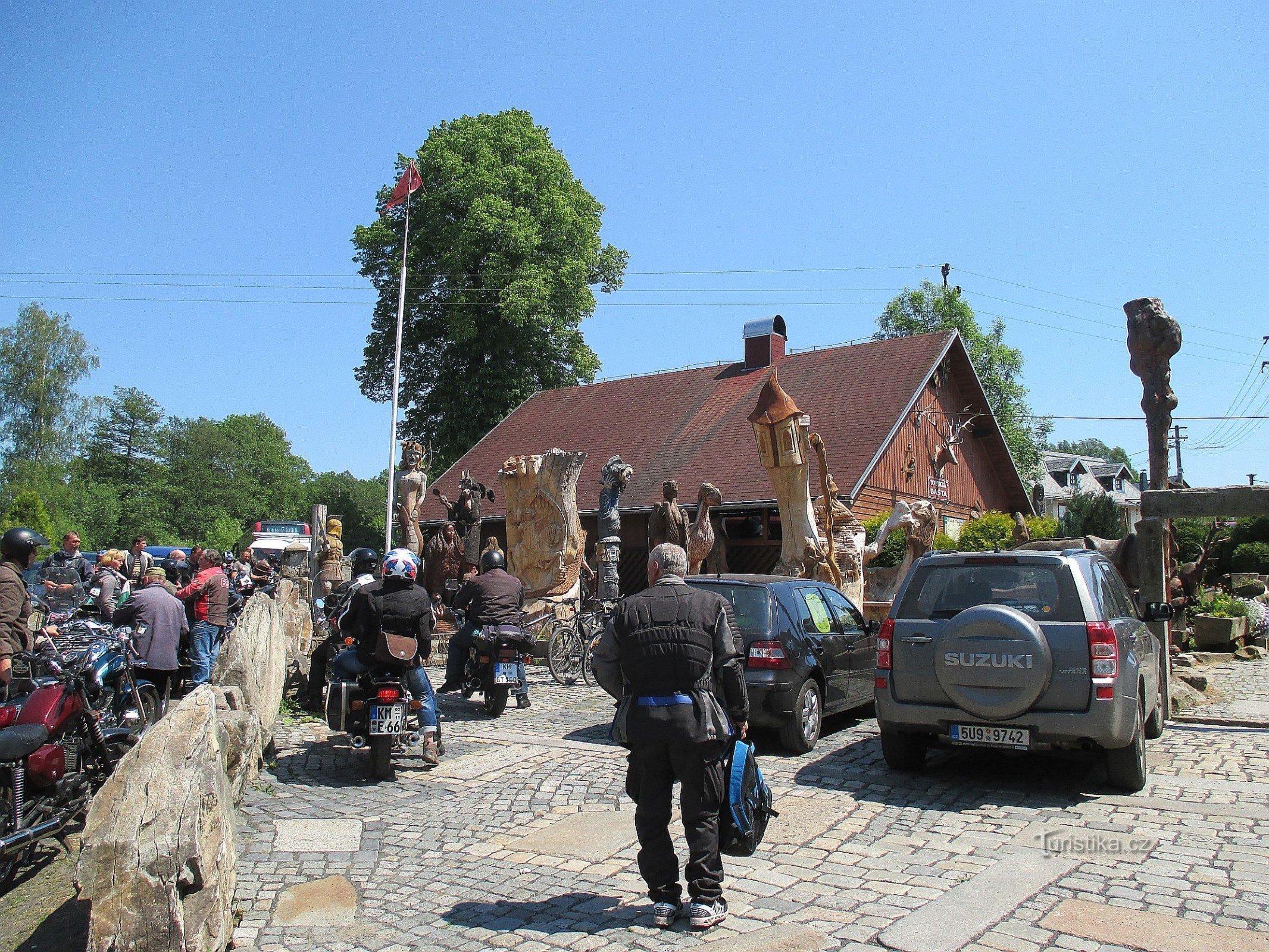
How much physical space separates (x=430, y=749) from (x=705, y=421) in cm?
2186

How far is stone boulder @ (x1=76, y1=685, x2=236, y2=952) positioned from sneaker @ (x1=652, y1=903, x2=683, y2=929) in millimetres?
1910

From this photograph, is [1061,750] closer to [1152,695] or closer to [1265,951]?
[1152,695]

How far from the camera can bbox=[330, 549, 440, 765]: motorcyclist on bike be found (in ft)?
24.8

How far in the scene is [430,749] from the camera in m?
7.86

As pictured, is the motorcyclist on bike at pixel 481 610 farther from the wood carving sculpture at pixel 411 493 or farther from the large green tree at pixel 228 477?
the large green tree at pixel 228 477

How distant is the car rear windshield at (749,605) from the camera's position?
333 inches

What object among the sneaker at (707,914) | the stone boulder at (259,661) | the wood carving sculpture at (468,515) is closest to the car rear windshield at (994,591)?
the sneaker at (707,914)

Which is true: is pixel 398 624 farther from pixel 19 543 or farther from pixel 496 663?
pixel 496 663

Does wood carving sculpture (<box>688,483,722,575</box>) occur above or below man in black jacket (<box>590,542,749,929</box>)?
above

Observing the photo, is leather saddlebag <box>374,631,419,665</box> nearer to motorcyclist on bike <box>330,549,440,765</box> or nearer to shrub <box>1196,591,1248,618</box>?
motorcyclist on bike <box>330,549,440,765</box>

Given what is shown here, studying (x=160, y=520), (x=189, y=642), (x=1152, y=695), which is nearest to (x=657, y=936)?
(x=1152, y=695)

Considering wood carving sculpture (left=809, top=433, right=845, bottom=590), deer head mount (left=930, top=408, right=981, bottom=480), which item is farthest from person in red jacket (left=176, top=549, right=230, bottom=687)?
deer head mount (left=930, top=408, right=981, bottom=480)

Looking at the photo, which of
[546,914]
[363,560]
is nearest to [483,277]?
[363,560]

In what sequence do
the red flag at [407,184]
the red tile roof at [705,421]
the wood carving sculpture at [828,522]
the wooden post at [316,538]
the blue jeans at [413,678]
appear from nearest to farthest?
the blue jeans at [413,678], the wood carving sculpture at [828,522], the wooden post at [316,538], the red tile roof at [705,421], the red flag at [407,184]
